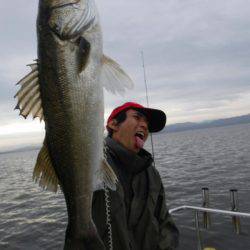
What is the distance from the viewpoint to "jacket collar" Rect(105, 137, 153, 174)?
3801 millimetres

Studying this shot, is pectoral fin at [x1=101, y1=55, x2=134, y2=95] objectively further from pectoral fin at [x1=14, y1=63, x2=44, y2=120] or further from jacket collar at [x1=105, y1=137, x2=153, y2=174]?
jacket collar at [x1=105, y1=137, x2=153, y2=174]

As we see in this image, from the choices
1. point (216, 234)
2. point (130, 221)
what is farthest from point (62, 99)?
point (216, 234)

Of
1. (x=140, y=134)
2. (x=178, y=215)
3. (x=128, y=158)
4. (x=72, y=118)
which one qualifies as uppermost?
(x=72, y=118)

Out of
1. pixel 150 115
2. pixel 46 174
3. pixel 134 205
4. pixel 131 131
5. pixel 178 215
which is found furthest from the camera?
pixel 178 215

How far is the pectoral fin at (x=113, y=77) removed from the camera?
2434 mm

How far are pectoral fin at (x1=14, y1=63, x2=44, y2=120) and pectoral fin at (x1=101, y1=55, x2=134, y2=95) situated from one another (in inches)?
17.9

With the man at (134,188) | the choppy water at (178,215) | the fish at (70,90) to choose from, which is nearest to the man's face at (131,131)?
the man at (134,188)

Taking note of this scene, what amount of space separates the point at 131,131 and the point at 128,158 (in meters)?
0.33

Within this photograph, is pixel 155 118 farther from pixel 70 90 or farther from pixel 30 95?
pixel 30 95

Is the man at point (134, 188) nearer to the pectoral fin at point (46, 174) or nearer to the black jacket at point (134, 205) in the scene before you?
the black jacket at point (134, 205)

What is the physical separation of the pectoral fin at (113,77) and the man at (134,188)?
4.59 feet

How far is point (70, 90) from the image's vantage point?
7.61 ft

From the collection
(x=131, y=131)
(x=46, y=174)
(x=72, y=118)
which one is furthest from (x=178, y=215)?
(x=72, y=118)

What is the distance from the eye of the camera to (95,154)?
8.19ft
